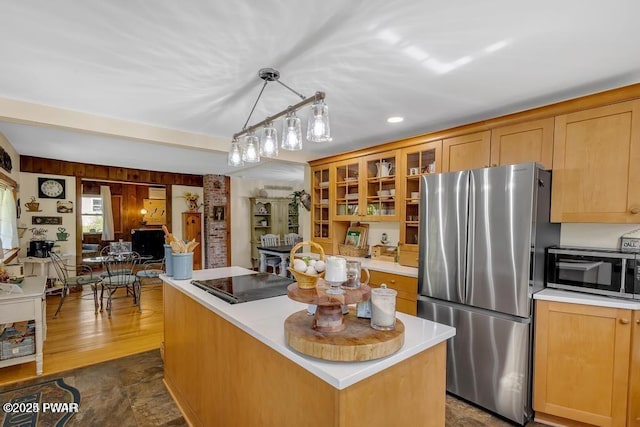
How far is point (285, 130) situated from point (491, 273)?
177 cm

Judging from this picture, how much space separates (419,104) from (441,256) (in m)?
1.25

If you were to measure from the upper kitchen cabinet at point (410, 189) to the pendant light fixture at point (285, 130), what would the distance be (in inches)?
67.2

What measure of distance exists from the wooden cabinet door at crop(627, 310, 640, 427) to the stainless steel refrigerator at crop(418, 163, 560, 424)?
0.51 m

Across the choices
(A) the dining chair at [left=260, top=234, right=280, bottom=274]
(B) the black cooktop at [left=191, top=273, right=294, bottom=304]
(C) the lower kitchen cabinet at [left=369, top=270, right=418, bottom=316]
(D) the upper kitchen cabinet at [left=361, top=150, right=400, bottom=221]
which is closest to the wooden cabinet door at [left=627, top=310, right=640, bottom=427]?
(C) the lower kitchen cabinet at [left=369, top=270, right=418, bottom=316]

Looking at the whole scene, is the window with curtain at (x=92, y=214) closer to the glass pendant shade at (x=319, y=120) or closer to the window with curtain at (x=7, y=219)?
the window with curtain at (x=7, y=219)

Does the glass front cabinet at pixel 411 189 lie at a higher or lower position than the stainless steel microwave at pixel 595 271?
higher

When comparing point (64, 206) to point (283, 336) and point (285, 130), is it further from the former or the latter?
point (283, 336)

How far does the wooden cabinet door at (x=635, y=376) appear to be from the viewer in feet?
6.07

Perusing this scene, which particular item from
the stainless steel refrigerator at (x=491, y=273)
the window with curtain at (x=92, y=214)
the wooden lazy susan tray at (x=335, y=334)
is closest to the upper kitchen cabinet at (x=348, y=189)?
the stainless steel refrigerator at (x=491, y=273)

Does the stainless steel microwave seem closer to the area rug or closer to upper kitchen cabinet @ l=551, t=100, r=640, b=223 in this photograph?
upper kitchen cabinet @ l=551, t=100, r=640, b=223

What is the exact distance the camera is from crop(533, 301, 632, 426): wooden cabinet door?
6.22ft

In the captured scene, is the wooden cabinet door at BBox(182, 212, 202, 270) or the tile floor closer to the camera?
the tile floor

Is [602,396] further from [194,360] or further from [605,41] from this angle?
[194,360]

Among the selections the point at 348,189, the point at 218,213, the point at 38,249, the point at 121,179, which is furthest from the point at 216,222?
the point at 348,189
